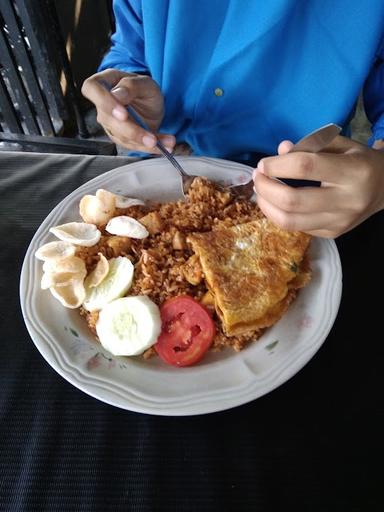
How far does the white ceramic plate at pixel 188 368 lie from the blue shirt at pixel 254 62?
47 cm

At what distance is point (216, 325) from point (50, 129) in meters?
2.17

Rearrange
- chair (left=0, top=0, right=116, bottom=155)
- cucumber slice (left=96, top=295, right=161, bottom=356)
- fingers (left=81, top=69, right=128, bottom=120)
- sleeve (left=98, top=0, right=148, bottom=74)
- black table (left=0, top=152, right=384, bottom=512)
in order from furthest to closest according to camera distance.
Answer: chair (left=0, top=0, right=116, bottom=155) → sleeve (left=98, top=0, right=148, bottom=74) → fingers (left=81, top=69, right=128, bottom=120) → cucumber slice (left=96, top=295, right=161, bottom=356) → black table (left=0, top=152, right=384, bottom=512)

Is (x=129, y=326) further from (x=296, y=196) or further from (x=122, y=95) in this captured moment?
(x=122, y=95)

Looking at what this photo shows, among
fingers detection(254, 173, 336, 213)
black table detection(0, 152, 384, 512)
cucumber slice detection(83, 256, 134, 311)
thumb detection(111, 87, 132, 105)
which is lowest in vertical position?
black table detection(0, 152, 384, 512)

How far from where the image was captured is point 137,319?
0.86 meters

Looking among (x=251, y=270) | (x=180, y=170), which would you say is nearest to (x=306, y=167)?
(x=251, y=270)

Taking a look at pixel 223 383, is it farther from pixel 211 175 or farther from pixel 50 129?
pixel 50 129

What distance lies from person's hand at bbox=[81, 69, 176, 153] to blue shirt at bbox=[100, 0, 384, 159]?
0.12 meters

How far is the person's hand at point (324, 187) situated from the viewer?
773 mm

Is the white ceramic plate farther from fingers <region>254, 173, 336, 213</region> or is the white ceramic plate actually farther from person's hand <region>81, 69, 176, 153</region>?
person's hand <region>81, 69, 176, 153</region>

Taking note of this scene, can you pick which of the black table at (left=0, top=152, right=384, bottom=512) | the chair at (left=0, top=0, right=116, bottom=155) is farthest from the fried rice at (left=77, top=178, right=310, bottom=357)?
the chair at (left=0, top=0, right=116, bottom=155)

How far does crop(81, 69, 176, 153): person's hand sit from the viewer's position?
3.52 feet

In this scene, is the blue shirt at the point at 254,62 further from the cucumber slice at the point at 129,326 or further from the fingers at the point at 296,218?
the cucumber slice at the point at 129,326

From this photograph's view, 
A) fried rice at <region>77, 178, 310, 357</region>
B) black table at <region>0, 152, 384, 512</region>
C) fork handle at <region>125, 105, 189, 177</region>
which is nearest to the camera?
black table at <region>0, 152, 384, 512</region>
